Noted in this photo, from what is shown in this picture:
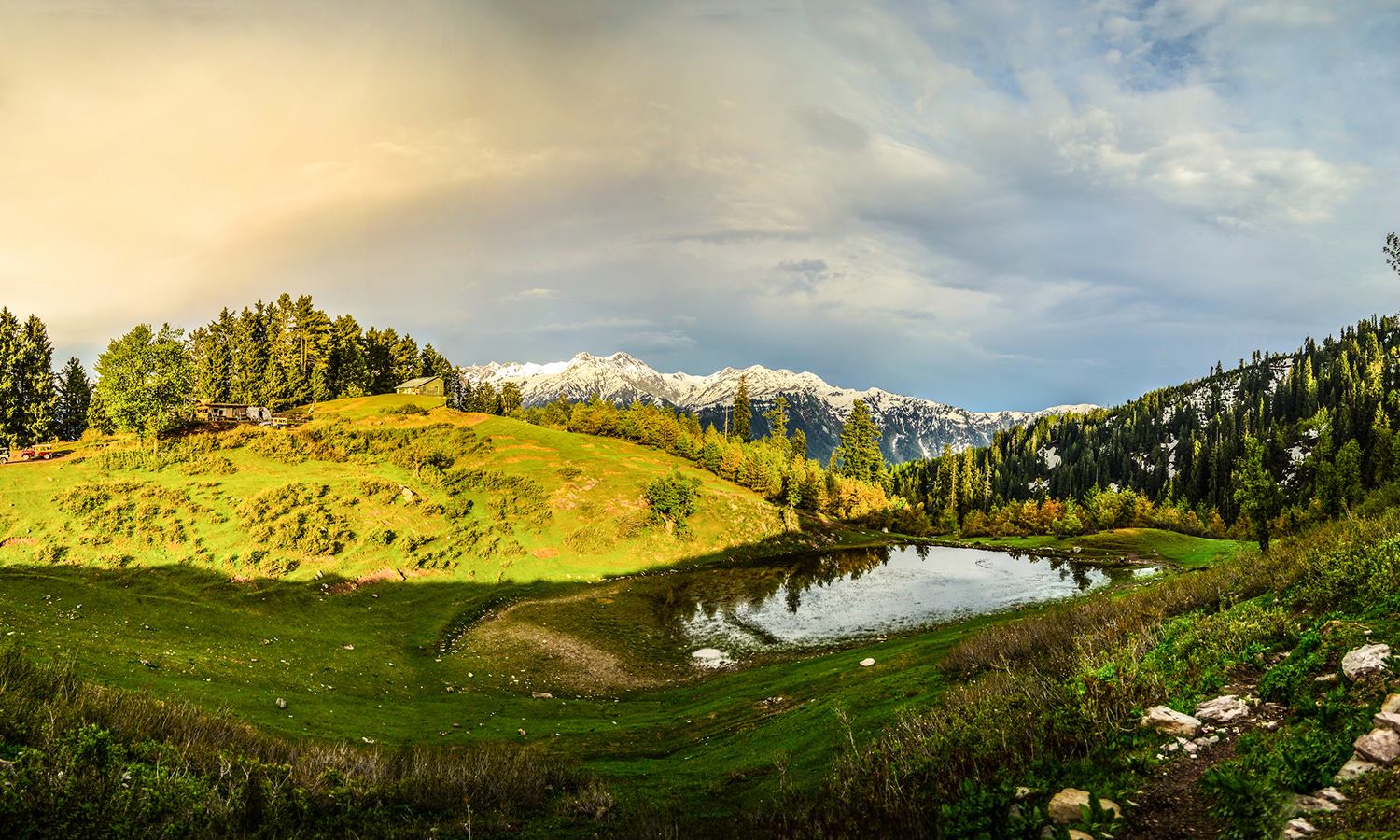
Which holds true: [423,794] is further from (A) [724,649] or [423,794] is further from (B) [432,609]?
(B) [432,609]

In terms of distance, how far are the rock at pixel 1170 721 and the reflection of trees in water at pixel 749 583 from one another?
46.6 meters

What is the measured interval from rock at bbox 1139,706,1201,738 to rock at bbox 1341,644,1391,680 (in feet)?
7.66

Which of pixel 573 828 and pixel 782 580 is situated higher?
pixel 573 828

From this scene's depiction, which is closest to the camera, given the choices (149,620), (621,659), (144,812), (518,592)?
(144,812)

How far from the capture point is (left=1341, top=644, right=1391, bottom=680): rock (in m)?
9.13

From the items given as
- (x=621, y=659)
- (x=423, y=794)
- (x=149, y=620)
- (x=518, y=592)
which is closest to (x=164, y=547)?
(x=149, y=620)

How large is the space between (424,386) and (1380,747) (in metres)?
149

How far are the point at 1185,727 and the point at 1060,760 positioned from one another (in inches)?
82.7

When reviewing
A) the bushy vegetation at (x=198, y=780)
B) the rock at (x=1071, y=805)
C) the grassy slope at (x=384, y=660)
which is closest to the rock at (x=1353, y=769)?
the rock at (x=1071, y=805)

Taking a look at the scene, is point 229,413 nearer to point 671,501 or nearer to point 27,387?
point 27,387

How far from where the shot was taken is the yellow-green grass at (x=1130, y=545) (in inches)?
3337

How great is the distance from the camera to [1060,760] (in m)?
10.1

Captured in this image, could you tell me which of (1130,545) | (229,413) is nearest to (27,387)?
(229,413)

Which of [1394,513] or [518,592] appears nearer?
[1394,513]
